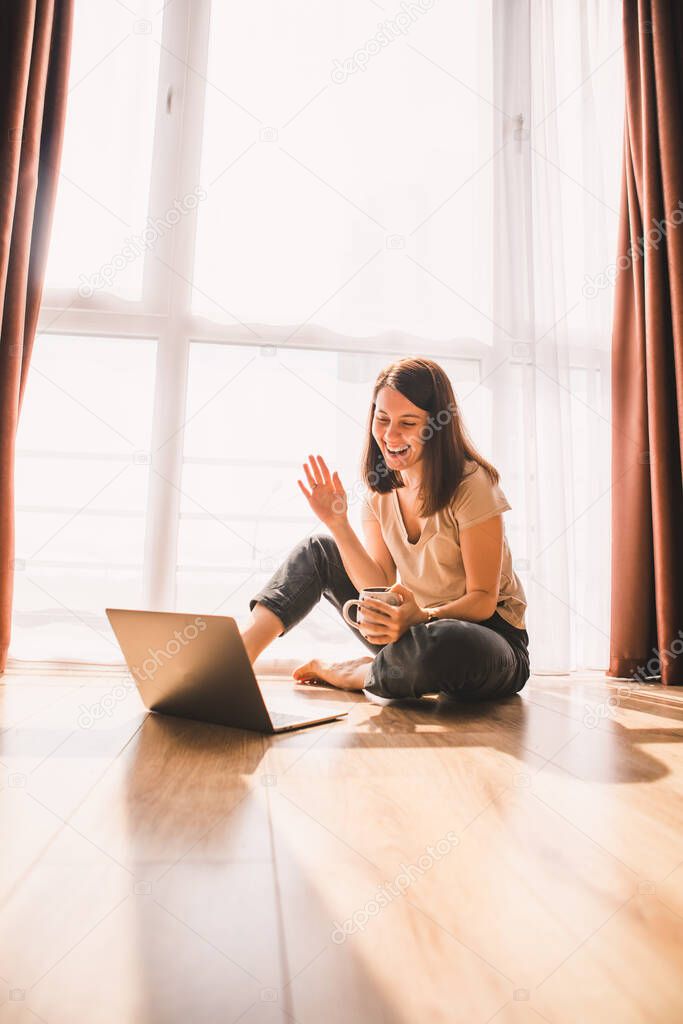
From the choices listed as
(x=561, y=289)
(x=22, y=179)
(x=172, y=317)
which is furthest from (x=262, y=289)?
(x=561, y=289)

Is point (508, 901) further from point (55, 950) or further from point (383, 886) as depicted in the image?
point (55, 950)

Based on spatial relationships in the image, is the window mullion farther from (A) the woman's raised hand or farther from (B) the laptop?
(B) the laptop

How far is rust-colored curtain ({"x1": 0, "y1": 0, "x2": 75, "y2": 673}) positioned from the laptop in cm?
81

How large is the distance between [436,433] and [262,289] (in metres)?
0.99

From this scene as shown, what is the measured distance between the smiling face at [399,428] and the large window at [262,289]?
594mm

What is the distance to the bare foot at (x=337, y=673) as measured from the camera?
171cm

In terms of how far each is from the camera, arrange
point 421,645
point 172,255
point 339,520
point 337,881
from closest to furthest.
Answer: point 337,881
point 421,645
point 339,520
point 172,255

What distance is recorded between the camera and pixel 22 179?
79.8 inches

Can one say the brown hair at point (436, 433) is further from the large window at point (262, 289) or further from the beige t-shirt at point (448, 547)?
the large window at point (262, 289)

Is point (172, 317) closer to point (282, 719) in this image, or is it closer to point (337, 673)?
point (337, 673)

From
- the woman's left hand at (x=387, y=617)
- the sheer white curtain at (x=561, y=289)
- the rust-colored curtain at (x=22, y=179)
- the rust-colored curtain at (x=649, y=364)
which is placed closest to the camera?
the woman's left hand at (x=387, y=617)

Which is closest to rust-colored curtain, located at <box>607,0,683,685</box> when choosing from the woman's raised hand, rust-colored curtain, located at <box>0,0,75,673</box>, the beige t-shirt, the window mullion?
the beige t-shirt

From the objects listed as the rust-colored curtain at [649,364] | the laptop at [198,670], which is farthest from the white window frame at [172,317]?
the laptop at [198,670]

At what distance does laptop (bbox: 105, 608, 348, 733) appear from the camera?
1.10m
